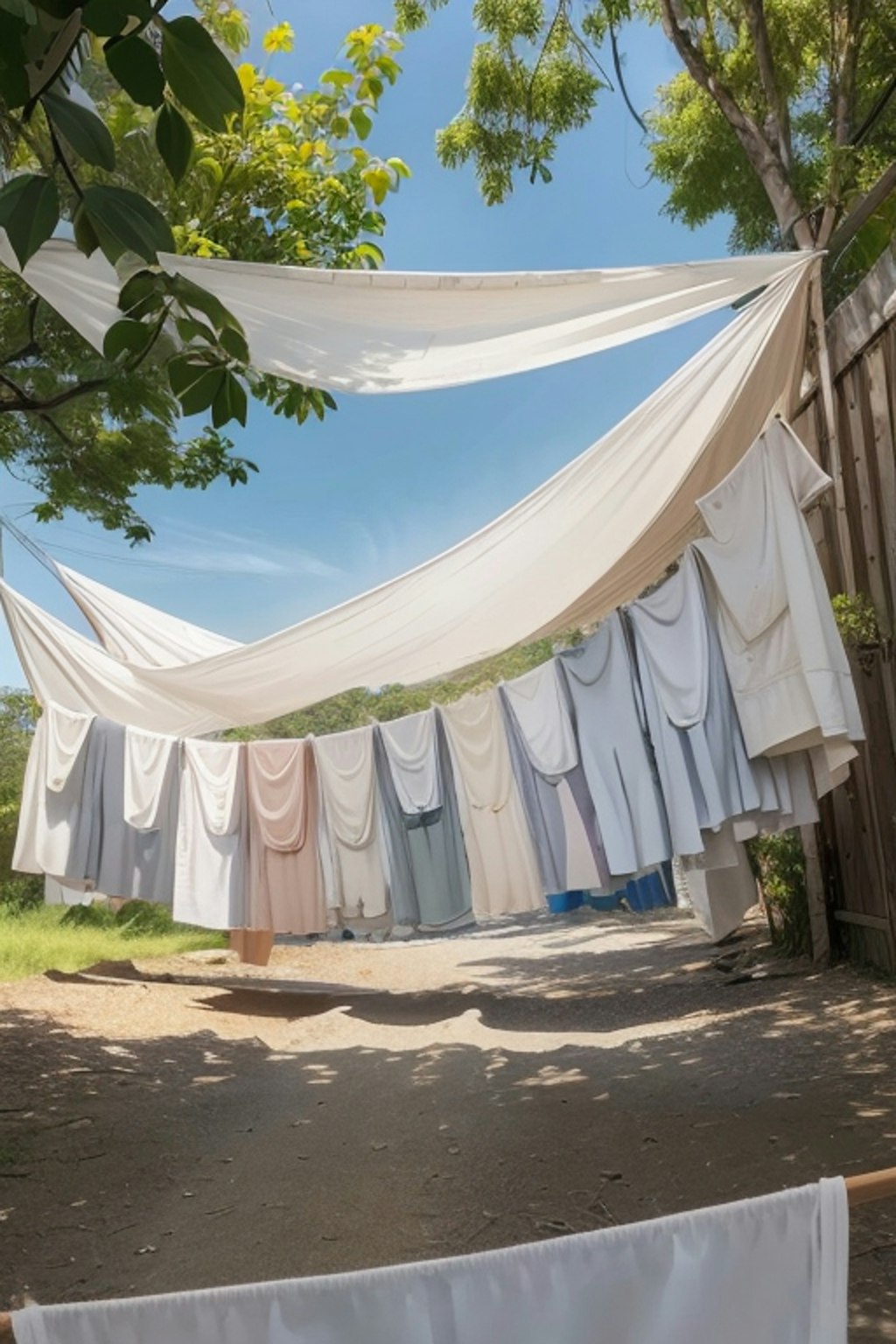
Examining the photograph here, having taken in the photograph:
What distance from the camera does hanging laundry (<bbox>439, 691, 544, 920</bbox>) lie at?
4.38 meters

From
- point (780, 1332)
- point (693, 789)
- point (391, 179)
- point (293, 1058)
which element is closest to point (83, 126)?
point (780, 1332)

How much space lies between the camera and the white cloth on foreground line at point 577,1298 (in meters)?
1.09

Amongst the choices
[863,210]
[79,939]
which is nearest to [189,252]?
[863,210]

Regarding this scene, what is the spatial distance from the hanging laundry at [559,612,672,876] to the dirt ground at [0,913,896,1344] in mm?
840

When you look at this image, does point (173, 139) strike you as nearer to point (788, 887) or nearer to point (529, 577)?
point (529, 577)

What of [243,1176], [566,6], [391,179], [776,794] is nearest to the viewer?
[776,794]

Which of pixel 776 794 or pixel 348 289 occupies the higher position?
pixel 348 289

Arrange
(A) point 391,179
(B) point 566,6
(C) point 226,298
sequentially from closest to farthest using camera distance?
1. (C) point 226,298
2. (A) point 391,179
3. (B) point 566,6

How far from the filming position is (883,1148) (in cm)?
292

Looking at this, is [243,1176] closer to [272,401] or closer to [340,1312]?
[272,401]

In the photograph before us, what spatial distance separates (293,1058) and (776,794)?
3.16 metres

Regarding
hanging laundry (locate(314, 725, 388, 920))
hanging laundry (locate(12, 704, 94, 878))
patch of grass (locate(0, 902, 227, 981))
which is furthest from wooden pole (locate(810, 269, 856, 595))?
patch of grass (locate(0, 902, 227, 981))

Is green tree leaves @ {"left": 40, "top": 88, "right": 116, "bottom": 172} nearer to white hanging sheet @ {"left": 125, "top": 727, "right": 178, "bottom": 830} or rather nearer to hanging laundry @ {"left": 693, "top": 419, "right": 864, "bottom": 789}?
hanging laundry @ {"left": 693, "top": 419, "right": 864, "bottom": 789}

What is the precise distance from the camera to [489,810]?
449 centimetres
